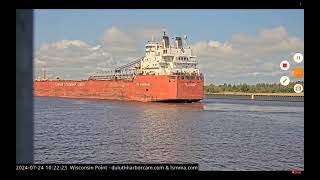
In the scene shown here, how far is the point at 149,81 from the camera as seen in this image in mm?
2969

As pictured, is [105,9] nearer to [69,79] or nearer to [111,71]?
[111,71]

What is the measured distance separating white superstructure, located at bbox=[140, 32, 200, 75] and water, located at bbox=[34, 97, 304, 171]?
0.30 m

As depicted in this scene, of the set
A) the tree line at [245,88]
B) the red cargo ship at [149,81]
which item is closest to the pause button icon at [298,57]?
the tree line at [245,88]

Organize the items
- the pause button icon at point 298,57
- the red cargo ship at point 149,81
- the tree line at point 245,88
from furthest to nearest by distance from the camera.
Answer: the red cargo ship at point 149,81 < the tree line at point 245,88 < the pause button icon at point 298,57

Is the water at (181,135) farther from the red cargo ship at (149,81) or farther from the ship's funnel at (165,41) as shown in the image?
the ship's funnel at (165,41)

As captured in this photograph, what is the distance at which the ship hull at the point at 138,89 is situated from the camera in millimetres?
2746

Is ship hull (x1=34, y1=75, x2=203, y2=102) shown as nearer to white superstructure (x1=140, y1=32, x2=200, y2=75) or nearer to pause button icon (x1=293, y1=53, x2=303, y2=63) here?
white superstructure (x1=140, y1=32, x2=200, y2=75)

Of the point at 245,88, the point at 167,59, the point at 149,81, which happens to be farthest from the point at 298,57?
the point at 149,81

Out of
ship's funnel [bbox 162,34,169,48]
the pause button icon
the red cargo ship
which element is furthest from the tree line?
ship's funnel [bbox 162,34,169,48]
